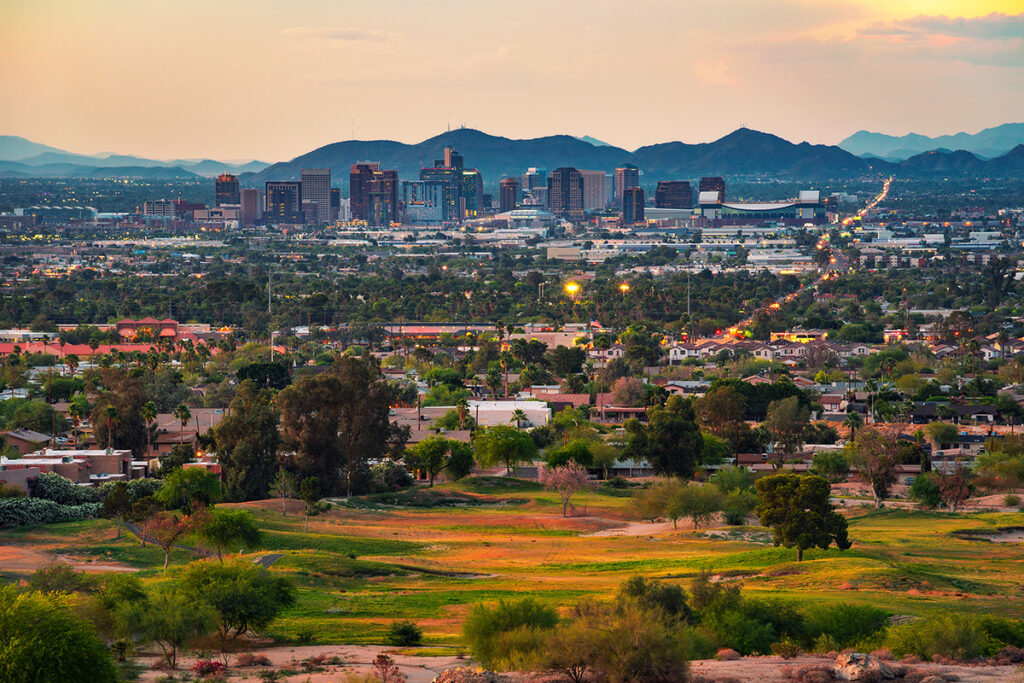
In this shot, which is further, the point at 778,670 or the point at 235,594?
the point at 235,594

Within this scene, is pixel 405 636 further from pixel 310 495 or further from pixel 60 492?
pixel 60 492

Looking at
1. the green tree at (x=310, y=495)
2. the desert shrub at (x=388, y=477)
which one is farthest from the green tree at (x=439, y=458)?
the green tree at (x=310, y=495)

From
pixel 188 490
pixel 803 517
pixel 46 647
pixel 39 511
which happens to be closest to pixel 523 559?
pixel 803 517

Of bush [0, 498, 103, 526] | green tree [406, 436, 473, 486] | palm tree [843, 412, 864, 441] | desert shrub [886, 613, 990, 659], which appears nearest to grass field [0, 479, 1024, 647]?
bush [0, 498, 103, 526]

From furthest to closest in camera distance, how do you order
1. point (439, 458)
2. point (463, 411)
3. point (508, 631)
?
point (463, 411) < point (439, 458) < point (508, 631)

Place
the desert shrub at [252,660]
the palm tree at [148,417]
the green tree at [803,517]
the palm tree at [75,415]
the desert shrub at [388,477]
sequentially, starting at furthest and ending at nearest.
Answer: the palm tree at [75,415] < the palm tree at [148,417] < the desert shrub at [388,477] < the green tree at [803,517] < the desert shrub at [252,660]

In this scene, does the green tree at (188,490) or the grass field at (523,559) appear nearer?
the grass field at (523,559)

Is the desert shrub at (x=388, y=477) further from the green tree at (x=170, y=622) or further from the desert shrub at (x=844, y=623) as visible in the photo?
the desert shrub at (x=844, y=623)

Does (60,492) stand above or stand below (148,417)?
below
